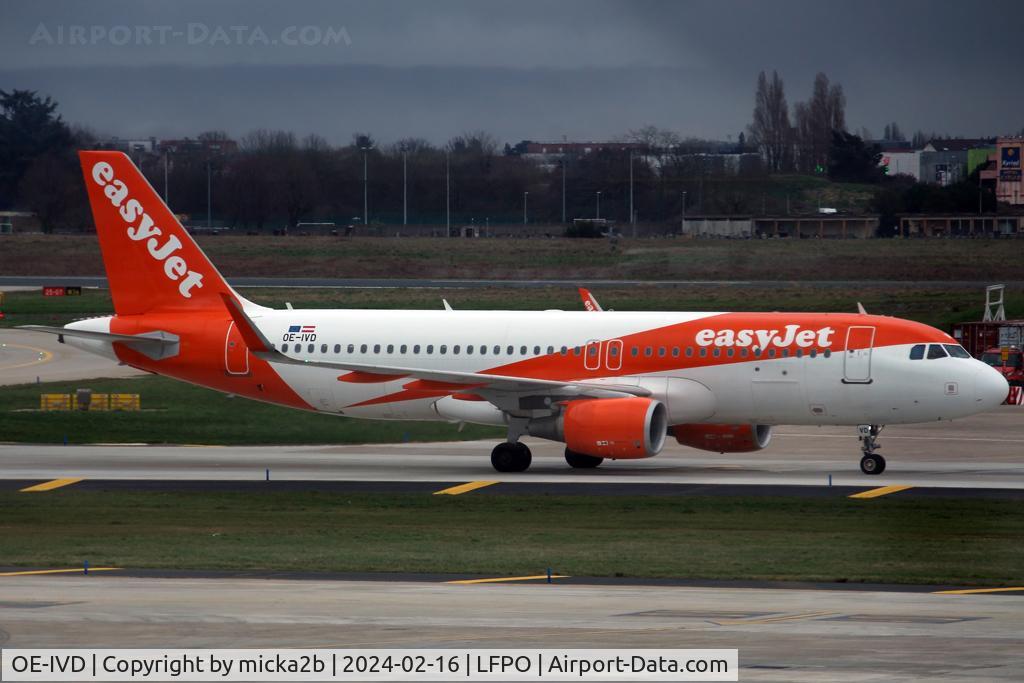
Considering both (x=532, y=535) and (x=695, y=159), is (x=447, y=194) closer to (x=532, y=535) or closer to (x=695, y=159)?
(x=695, y=159)

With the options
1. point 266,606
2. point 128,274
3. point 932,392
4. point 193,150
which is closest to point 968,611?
point 266,606

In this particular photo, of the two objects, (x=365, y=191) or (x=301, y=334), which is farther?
(x=365, y=191)

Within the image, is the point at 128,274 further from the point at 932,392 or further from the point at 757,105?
the point at 757,105

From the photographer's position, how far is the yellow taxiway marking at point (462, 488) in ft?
115

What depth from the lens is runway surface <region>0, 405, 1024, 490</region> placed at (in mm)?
37719

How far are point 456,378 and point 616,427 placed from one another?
178 inches

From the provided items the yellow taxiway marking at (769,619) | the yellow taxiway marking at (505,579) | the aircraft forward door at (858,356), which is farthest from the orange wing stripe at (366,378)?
the yellow taxiway marking at (769,619)

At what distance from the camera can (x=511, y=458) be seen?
3916 cm

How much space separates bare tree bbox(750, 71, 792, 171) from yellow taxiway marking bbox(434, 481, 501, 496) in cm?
14418

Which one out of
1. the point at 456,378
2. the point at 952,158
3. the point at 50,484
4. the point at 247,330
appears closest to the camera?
the point at 50,484

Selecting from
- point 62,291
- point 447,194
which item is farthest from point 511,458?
point 447,194

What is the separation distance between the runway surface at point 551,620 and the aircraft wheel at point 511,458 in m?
16.2

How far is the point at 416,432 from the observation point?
4947 cm

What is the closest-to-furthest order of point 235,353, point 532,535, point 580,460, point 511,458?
point 532,535, point 511,458, point 580,460, point 235,353
